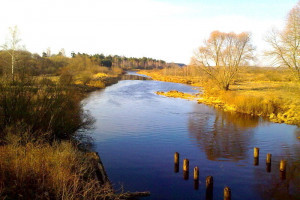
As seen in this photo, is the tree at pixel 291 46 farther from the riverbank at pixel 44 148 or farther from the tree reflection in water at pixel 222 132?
the riverbank at pixel 44 148

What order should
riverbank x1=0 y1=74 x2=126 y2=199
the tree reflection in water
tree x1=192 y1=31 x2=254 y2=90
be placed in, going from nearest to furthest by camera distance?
riverbank x1=0 y1=74 x2=126 y2=199
the tree reflection in water
tree x1=192 y1=31 x2=254 y2=90

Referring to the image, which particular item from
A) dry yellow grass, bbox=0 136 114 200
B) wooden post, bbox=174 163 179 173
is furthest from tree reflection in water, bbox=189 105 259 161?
dry yellow grass, bbox=0 136 114 200

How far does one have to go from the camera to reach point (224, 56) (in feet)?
122

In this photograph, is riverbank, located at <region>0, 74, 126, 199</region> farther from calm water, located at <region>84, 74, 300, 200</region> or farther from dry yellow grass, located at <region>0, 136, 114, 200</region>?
calm water, located at <region>84, 74, 300, 200</region>

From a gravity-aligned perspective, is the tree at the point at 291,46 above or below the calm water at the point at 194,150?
above

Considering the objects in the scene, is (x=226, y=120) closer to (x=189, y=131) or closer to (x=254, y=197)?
(x=189, y=131)

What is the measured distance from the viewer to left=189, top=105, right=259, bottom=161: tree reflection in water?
584 inches

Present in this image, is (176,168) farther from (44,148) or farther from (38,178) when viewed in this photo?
(38,178)

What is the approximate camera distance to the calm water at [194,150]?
416 inches

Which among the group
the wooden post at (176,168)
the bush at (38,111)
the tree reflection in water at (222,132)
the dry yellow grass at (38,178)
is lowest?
the wooden post at (176,168)

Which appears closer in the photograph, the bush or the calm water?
the calm water

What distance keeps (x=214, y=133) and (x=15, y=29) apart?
1328 inches

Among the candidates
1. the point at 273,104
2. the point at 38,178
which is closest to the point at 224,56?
the point at 273,104

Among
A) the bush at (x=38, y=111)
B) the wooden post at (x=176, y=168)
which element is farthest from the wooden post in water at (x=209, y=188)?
the bush at (x=38, y=111)
